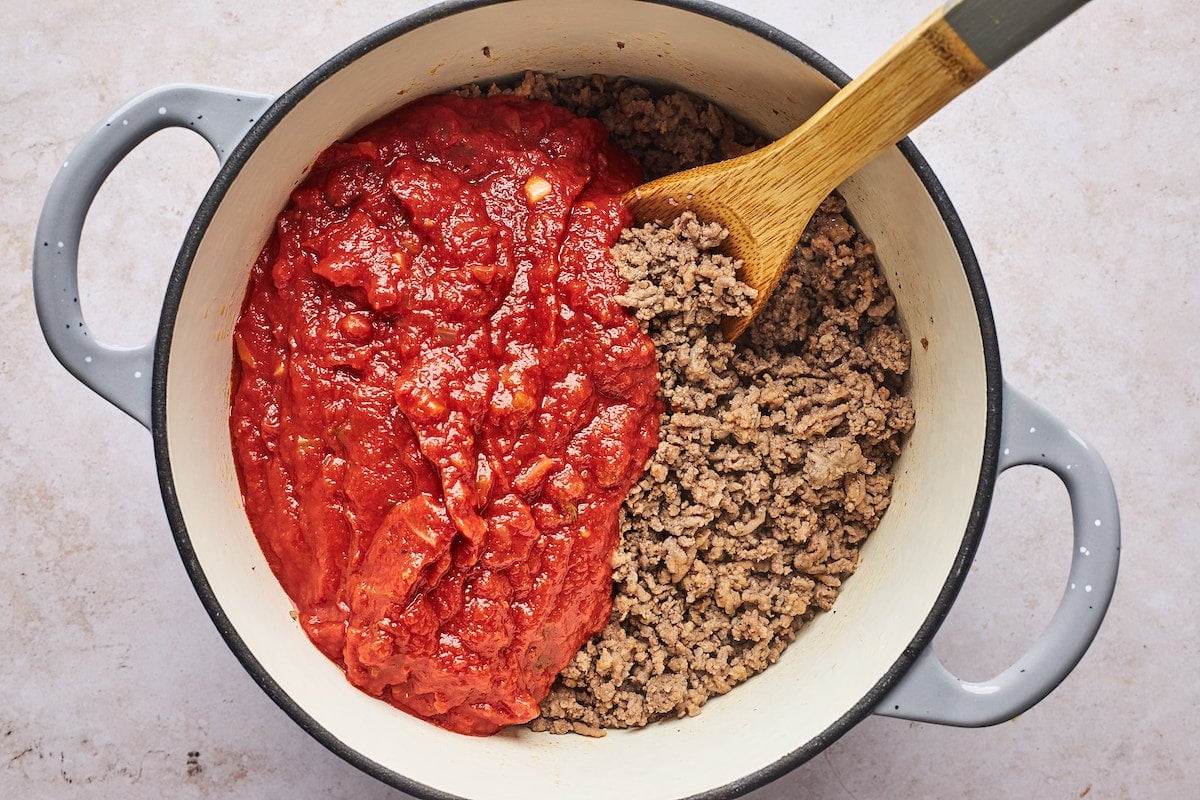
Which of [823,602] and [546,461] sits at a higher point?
[546,461]

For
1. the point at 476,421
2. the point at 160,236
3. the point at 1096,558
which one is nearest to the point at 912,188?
the point at 1096,558

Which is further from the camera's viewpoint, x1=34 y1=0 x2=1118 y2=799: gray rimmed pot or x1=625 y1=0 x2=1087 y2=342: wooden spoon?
x1=34 y1=0 x2=1118 y2=799: gray rimmed pot

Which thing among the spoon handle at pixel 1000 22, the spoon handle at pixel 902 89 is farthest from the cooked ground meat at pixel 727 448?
the spoon handle at pixel 1000 22

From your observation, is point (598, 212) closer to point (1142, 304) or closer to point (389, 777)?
point (389, 777)

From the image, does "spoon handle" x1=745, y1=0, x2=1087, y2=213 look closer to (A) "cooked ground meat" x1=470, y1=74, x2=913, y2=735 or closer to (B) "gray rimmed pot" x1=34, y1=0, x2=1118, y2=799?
(B) "gray rimmed pot" x1=34, y1=0, x2=1118, y2=799

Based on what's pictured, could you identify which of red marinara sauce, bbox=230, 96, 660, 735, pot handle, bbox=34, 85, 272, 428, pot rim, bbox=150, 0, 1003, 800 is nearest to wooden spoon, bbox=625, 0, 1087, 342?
pot rim, bbox=150, 0, 1003, 800

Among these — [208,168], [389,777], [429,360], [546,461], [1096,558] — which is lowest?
[389,777]

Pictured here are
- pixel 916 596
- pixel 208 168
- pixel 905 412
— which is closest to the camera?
pixel 916 596
